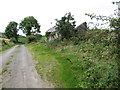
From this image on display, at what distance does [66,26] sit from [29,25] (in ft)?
160

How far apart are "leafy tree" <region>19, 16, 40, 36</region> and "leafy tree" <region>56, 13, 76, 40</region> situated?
152 ft

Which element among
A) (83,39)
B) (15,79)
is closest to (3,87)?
(15,79)

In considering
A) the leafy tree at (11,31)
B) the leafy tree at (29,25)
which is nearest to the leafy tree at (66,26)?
the leafy tree at (29,25)

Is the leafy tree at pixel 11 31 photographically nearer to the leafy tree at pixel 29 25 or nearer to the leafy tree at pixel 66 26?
the leafy tree at pixel 29 25

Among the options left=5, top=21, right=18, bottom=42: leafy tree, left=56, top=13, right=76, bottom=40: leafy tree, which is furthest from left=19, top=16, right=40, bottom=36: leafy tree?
left=56, top=13, right=76, bottom=40: leafy tree

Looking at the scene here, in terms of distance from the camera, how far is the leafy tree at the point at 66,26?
69.6 feet

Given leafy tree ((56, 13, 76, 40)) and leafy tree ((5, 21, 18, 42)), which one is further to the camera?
leafy tree ((5, 21, 18, 42))

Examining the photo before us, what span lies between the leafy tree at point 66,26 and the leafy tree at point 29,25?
4640 centimetres

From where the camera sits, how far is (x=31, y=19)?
66.7 meters

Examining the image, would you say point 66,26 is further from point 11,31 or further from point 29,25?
point 11,31

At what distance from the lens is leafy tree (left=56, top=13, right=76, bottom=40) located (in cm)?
2123

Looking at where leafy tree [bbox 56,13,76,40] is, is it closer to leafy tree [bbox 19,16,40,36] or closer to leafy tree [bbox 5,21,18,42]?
leafy tree [bbox 19,16,40,36]

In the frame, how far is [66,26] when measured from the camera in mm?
21047

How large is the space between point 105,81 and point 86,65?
3073 millimetres
